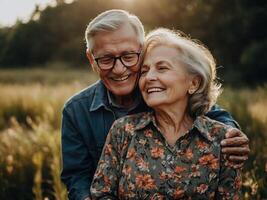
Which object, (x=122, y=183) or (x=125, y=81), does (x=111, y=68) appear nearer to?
(x=125, y=81)

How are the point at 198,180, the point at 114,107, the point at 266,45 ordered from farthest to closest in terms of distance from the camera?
the point at 266,45 → the point at 114,107 → the point at 198,180

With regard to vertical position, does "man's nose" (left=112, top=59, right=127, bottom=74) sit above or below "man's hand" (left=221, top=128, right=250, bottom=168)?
above

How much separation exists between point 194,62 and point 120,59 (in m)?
0.56

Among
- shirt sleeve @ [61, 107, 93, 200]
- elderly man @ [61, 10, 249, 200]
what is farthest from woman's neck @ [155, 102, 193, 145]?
shirt sleeve @ [61, 107, 93, 200]

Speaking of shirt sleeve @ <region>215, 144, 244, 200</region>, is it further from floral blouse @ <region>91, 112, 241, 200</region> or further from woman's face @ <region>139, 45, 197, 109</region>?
woman's face @ <region>139, 45, 197, 109</region>

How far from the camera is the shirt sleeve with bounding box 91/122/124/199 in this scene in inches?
109

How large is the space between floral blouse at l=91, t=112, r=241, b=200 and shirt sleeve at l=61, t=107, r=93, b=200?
1.66 ft

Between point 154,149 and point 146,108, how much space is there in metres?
0.60

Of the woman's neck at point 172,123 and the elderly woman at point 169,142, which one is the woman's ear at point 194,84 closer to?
the elderly woman at point 169,142

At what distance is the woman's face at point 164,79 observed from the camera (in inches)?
108

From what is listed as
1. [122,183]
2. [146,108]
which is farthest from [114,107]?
[122,183]

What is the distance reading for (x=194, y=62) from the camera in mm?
2850

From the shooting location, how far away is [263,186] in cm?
356

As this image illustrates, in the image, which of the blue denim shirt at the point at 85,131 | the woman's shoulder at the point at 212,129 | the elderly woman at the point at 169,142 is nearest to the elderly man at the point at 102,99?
the blue denim shirt at the point at 85,131
